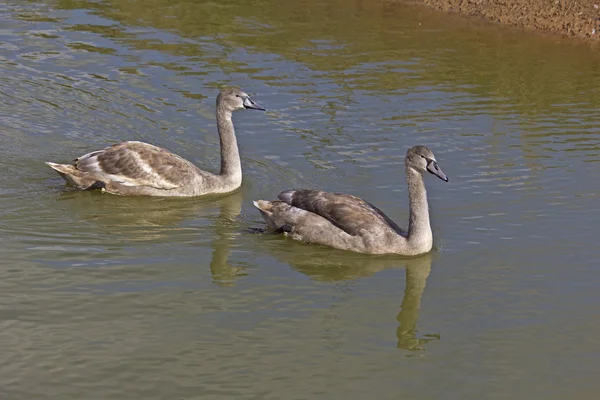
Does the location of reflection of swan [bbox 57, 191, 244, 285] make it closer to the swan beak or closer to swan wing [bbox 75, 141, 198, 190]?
swan wing [bbox 75, 141, 198, 190]

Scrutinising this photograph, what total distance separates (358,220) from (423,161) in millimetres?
1077

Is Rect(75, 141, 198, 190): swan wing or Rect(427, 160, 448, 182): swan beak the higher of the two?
Rect(427, 160, 448, 182): swan beak

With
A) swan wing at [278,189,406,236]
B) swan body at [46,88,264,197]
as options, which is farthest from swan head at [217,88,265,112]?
swan wing at [278,189,406,236]

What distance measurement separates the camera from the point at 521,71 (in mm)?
21734

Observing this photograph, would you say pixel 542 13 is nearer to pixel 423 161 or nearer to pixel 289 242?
pixel 423 161

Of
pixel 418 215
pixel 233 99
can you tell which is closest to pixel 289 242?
pixel 418 215

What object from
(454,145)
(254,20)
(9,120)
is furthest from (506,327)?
(254,20)

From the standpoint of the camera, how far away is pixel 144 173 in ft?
51.0

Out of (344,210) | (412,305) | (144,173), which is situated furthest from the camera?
(144,173)

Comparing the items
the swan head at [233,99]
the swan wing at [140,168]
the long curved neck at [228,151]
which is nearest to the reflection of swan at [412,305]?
the long curved neck at [228,151]

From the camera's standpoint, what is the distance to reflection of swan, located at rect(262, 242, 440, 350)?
12.5 m

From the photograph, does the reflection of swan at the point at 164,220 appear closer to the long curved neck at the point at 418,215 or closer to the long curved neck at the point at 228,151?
Result: the long curved neck at the point at 228,151

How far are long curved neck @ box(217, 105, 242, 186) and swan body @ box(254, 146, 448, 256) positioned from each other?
178 cm

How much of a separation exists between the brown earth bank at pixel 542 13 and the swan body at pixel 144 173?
11.1m
